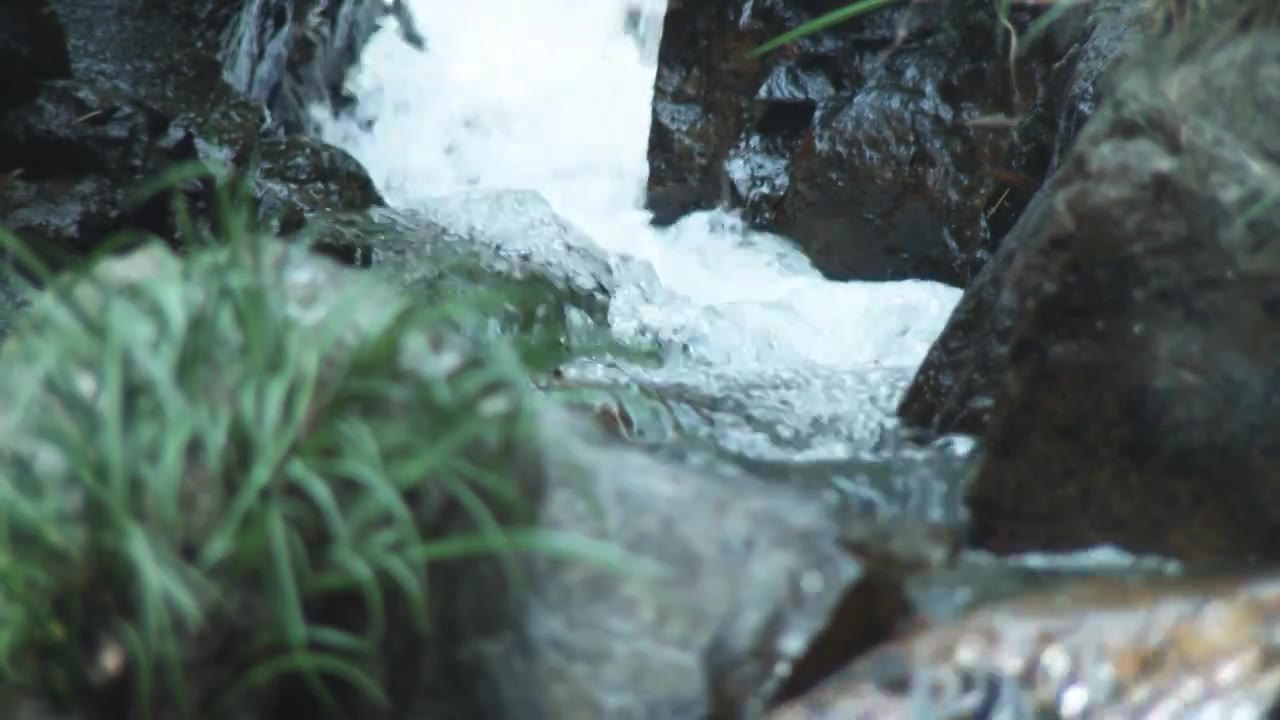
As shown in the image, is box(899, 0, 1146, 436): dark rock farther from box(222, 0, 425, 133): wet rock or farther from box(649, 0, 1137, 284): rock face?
box(222, 0, 425, 133): wet rock

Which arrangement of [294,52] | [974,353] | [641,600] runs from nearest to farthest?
[641,600] → [974,353] → [294,52]

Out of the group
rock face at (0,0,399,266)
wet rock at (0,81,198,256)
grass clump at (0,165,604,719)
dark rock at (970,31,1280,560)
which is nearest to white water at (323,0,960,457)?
dark rock at (970,31,1280,560)

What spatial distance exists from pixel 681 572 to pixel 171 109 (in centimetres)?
537

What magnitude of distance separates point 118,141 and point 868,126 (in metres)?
3.33

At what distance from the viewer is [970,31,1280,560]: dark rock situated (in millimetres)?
2570

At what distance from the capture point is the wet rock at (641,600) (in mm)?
1960

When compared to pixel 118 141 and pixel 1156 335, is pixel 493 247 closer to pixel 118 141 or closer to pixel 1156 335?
pixel 118 141

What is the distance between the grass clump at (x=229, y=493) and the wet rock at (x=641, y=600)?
0.10 m

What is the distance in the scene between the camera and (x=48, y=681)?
A: 177 centimetres

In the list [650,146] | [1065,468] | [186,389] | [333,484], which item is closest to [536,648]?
[333,484]

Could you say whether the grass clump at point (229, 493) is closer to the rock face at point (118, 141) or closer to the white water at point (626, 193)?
the white water at point (626, 193)

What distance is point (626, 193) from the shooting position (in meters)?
8.06

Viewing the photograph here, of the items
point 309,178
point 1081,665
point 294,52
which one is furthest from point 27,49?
point 1081,665

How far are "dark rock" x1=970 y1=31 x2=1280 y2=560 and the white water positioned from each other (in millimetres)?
984
